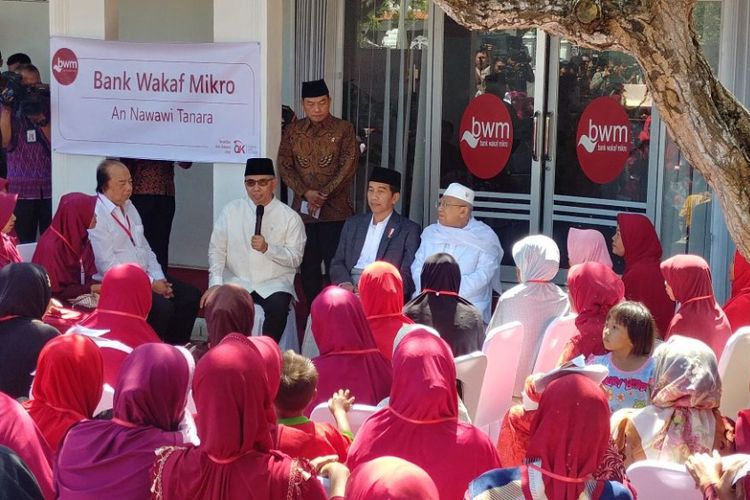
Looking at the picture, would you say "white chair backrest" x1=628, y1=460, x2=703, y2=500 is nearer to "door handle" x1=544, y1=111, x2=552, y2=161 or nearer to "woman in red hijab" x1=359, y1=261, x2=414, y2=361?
"woman in red hijab" x1=359, y1=261, x2=414, y2=361

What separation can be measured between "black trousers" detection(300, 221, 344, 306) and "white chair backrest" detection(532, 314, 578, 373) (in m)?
2.59

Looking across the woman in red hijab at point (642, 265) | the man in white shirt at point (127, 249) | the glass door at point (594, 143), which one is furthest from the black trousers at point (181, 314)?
the glass door at point (594, 143)

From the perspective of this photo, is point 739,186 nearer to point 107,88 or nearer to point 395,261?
point 395,261

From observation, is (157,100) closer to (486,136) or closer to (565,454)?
(486,136)

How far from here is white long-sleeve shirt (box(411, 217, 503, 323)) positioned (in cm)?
689

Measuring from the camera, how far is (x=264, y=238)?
7.04 m

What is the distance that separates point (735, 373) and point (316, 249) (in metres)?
3.66

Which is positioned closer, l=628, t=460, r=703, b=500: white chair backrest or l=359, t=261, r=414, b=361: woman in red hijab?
l=628, t=460, r=703, b=500: white chair backrest

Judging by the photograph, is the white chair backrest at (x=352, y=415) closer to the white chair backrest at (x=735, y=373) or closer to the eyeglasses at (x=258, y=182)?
the white chair backrest at (x=735, y=373)

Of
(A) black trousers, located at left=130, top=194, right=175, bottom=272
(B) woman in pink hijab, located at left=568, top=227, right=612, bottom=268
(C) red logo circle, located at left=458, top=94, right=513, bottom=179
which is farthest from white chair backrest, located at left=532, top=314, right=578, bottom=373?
(A) black trousers, located at left=130, top=194, right=175, bottom=272

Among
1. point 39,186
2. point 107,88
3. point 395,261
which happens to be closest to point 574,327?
point 395,261

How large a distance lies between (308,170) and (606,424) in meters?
4.87

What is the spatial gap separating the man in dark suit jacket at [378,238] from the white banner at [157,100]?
2.92ft

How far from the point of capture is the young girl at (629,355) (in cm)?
453
